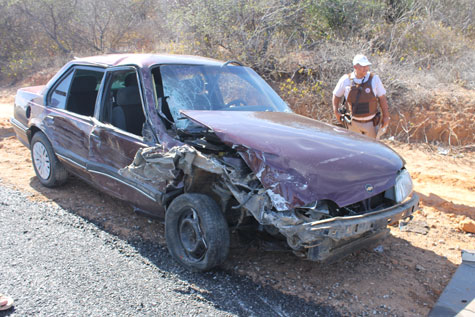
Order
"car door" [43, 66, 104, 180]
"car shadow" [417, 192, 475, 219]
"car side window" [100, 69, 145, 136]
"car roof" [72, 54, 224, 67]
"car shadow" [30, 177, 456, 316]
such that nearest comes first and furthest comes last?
"car shadow" [30, 177, 456, 316] < "car roof" [72, 54, 224, 67] < "car side window" [100, 69, 145, 136] < "car door" [43, 66, 104, 180] < "car shadow" [417, 192, 475, 219]

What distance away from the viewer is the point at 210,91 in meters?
4.16

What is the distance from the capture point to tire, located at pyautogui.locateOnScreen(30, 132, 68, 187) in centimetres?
502

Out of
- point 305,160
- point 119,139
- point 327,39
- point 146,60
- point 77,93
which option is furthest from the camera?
point 327,39

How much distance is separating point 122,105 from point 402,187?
294 centimetres

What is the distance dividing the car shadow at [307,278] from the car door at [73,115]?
2.78ft

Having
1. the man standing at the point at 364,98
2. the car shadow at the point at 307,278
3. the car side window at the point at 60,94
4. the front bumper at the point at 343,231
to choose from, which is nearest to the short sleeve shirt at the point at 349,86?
the man standing at the point at 364,98

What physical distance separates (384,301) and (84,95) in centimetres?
411

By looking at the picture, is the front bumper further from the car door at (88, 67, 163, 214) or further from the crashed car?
the car door at (88, 67, 163, 214)

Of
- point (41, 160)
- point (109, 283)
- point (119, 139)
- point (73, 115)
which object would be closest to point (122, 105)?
point (119, 139)

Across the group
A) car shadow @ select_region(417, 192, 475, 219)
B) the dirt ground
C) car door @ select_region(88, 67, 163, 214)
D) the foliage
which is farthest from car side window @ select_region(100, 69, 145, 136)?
the foliage

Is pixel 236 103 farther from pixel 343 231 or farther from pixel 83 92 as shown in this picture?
pixel 83 92

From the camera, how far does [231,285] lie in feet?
10.5

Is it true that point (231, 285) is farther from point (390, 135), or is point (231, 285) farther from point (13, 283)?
point (390, 135)

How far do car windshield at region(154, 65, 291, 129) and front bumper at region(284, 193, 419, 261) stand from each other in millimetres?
1611
